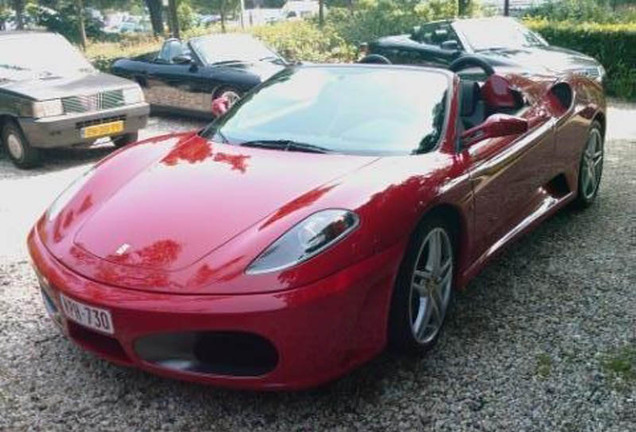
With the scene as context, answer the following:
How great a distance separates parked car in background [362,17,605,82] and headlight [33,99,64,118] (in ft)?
16.5

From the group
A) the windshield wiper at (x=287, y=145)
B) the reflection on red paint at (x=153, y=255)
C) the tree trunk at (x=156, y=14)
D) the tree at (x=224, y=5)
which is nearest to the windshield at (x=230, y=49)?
the windshield wiper at (x=287, y=145)

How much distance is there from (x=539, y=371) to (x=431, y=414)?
582 millimetres

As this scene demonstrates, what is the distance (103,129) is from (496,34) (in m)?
5.64

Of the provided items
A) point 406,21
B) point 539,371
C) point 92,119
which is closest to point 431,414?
point 539,371

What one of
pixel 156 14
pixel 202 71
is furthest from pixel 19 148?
pixel 156 14

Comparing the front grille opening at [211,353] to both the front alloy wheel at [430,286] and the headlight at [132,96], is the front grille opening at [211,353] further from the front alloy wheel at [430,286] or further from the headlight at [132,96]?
the headlight at [132,96]

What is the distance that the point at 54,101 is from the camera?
6.90 metres

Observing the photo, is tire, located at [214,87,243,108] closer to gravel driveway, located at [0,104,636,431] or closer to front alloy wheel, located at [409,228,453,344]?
gravel driveway, located at [0,104,636,431]

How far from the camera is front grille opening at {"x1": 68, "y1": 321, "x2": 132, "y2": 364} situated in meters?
2.53

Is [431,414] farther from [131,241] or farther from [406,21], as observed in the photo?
[406,21]

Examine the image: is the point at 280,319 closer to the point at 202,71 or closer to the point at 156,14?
the point at 202,71

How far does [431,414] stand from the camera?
8.51 feet

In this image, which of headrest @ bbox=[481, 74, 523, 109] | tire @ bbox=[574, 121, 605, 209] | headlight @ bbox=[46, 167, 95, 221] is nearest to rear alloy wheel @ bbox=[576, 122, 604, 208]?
tire @ bbox=[574, 121, 605, 209]

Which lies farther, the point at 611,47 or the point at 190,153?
the point at 611,47
